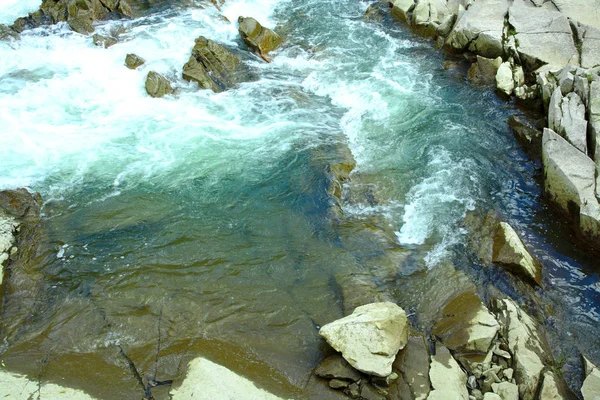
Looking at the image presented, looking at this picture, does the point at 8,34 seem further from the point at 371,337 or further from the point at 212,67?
the point at 371,337

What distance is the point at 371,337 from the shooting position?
6.00m

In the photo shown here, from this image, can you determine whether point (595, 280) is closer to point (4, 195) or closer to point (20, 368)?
point (20, 368)

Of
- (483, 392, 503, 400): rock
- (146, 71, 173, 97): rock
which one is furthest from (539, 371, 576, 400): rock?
(146, 71, 173, 97): rock

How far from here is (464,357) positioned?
20.8 ft

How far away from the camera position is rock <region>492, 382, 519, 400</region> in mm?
5773

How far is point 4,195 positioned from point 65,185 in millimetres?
1108

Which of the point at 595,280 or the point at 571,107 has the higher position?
the point at 571,107

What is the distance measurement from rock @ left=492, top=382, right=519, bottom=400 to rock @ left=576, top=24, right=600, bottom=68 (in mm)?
9903

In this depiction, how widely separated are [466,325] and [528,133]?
249 inches

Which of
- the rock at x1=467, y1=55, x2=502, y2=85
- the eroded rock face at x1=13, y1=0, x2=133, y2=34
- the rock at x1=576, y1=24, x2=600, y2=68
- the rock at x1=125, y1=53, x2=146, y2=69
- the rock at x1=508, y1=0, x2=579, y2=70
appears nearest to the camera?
the rock at x1=576, y1=24, x2=600, y2=68

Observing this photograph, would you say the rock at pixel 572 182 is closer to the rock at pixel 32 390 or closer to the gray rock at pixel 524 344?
the gray rock at pixel 524 344

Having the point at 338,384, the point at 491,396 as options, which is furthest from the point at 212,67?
the point at 491,396

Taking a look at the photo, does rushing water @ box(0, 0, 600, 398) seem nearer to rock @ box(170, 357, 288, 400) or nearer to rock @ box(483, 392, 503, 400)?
rock @ box(170, 357, 288, 400)

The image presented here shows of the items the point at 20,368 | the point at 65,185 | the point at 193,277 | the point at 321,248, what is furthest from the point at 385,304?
the point at 65,185
